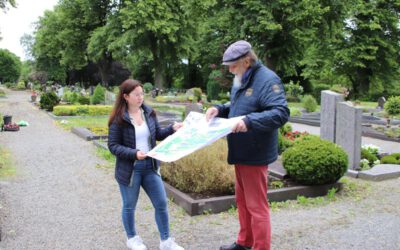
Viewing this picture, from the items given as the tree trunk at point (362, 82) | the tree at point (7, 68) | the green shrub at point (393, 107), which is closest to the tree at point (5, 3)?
the green shrub at point (393, 107)

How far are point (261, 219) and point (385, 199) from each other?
396cm

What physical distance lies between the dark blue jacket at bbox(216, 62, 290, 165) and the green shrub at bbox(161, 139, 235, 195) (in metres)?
2.56

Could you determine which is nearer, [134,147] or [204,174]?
[134,147]

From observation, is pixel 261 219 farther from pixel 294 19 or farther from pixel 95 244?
pixel 294 19

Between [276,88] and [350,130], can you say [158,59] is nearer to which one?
[350,130]

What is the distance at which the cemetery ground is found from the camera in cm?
474

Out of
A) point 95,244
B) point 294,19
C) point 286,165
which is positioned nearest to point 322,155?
point 286,165

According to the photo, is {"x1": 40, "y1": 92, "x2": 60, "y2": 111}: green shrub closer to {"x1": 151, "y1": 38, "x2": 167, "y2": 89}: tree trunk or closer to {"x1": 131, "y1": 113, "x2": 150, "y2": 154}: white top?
{"x1": 151, "y1": 38, "x2": 167, "y2": 89}: tree trunk

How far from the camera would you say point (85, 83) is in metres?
63.7

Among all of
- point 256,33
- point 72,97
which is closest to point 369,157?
point 256,33

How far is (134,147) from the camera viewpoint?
3979mm

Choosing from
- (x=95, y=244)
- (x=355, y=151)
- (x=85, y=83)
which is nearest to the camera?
(x=95, y=244)

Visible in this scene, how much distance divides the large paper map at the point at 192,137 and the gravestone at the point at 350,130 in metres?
5.59

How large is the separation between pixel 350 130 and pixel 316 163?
253 cm
